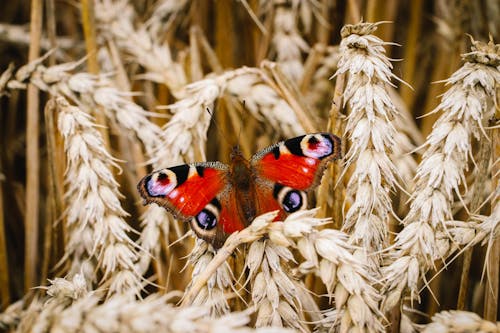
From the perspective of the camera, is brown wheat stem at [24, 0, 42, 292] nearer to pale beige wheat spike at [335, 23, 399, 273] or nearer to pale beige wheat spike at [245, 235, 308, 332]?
pale beige wheat spike at [245, 235, 308, 332]

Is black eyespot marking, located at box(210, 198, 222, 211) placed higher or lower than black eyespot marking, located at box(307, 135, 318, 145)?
lower

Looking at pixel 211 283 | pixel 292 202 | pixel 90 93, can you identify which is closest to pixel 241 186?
pixel 292 202

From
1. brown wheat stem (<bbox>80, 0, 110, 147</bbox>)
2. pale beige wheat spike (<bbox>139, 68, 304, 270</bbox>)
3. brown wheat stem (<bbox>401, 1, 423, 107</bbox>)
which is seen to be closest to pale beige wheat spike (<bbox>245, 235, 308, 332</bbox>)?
pale beige wheat spike (<bbox>139, 68, 304, 270</bbox>)

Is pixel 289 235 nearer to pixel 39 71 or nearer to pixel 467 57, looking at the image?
pixel 467 57

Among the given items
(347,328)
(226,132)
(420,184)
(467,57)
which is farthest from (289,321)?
(226,132)

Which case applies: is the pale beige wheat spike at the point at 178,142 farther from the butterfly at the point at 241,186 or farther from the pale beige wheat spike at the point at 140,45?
the pale beige wheat spike at the point at 140,45
